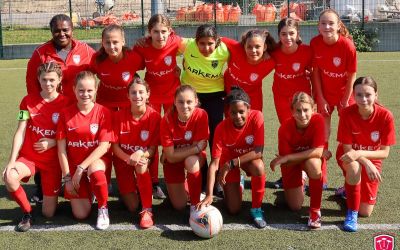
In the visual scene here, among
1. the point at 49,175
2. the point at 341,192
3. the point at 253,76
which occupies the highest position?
the point at 253,76

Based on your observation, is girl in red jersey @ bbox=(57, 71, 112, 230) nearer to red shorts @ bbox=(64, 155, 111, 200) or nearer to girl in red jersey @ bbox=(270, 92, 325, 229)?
red shorts @ bbox=(64, 155, 111, 200)

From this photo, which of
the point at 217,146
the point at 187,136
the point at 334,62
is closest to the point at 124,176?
the point at 187,136

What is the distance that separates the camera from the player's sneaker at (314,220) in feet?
13.4

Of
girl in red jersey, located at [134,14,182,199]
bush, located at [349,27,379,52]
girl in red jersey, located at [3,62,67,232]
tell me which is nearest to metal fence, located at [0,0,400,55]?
bush, located at [349,27,379,52]

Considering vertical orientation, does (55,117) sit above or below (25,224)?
above

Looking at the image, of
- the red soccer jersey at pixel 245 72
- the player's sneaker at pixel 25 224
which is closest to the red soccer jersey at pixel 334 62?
the red soccer jersey at pixel 245 72

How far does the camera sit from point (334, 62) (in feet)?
16.1

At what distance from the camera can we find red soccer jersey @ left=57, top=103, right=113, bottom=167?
4.37 meters

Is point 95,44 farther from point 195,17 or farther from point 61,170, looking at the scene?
point 61,170

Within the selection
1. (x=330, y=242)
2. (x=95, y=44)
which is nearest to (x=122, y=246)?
(x=330, y=242)

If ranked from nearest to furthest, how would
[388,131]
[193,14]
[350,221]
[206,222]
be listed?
1. [206,222]
2. [350,221]
3. [388,131]
4. [193,14]

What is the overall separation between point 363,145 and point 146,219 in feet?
5.84

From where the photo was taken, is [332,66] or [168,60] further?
[168,60]

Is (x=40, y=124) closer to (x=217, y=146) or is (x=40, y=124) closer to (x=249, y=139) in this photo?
(x=217, y=146)
